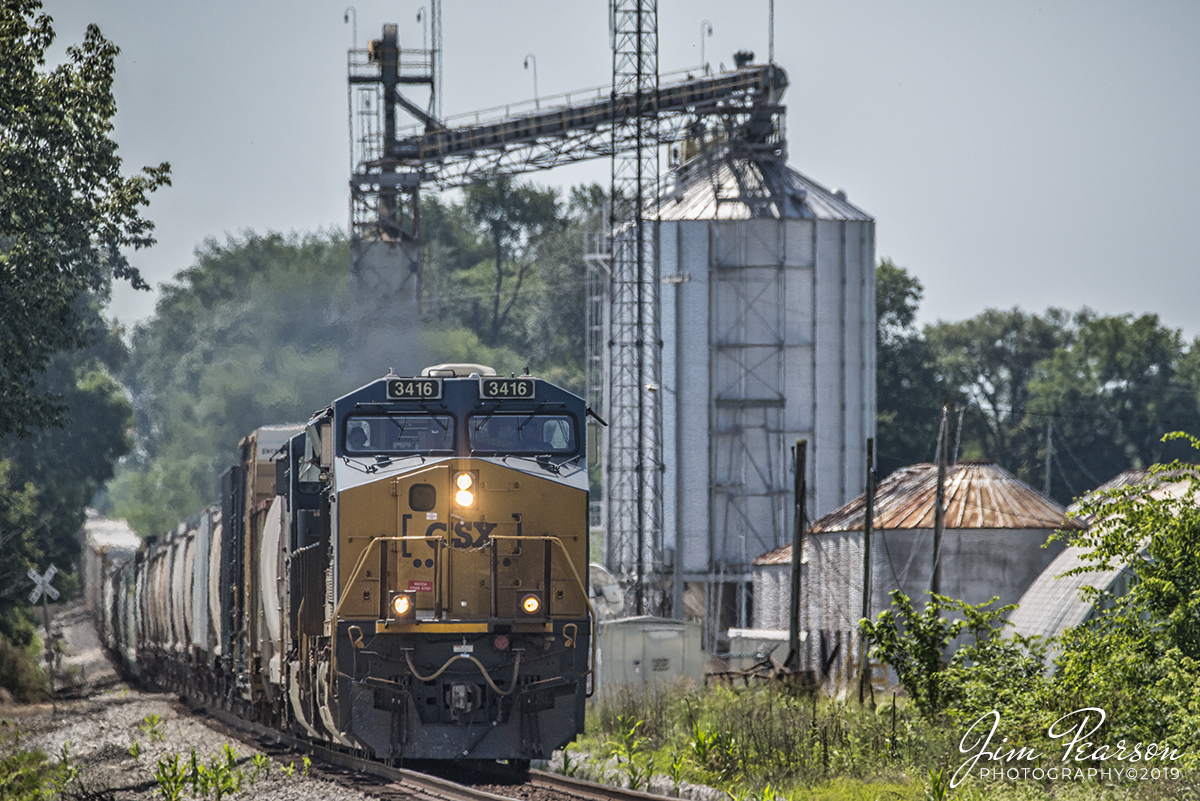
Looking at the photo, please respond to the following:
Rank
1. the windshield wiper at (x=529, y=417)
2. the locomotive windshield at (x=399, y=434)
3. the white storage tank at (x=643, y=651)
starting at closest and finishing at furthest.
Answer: the locomotive windshield at (x=399, y=434) < the windshield wiper at (x=529, y=417) < the white storage tank at (x=643, y=651)

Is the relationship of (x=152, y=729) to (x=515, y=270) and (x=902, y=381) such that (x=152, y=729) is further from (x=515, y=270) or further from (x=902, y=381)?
(x=515, y=270)

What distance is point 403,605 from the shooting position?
15.0 metres

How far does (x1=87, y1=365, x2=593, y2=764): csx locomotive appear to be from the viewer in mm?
15039

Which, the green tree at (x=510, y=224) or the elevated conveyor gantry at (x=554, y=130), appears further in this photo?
the green tree at (x=510, y=224)

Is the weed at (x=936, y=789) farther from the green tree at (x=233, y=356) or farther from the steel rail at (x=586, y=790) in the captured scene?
the green tree at (x=233, y=356)

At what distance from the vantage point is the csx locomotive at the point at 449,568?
15039 mm

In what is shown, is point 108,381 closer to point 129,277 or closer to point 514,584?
point 129,277

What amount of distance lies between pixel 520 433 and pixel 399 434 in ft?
4.32

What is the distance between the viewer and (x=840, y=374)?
5459 cm

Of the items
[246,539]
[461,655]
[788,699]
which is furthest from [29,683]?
[461,655]

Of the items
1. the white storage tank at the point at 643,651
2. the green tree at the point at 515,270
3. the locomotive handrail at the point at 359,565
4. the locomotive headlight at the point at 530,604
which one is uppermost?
the green tree at the point at 515,270

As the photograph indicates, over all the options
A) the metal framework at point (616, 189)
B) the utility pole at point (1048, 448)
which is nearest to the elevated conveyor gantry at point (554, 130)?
the metal framework at point (616, 189)

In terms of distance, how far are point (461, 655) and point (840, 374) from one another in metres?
41.1

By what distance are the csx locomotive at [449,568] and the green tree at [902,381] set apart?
6300 cm
